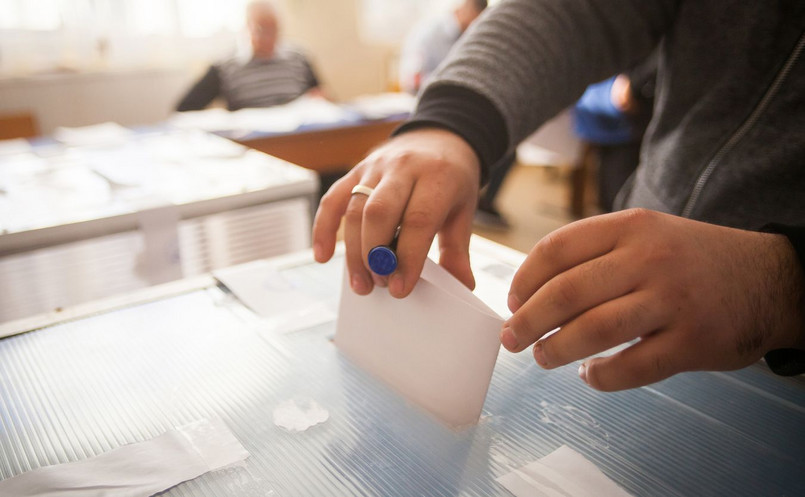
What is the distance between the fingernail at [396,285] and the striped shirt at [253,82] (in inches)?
116

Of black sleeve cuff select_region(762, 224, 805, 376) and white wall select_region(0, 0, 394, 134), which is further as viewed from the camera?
white wall select_region(0, 0, 394, 134)

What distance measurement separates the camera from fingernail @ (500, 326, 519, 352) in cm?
47

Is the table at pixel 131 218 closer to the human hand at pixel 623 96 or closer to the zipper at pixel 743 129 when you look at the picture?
the zipper at pixel 743 129

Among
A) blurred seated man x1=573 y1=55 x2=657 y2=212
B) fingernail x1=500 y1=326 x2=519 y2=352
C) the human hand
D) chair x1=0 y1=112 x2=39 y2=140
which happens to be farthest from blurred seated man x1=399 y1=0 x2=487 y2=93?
fingernail x1=500 y1=326 x2=519 y2=352

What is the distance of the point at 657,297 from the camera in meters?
0.42

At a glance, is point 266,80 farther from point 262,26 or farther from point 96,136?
point 96,136

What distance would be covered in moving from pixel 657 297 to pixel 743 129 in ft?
1.40

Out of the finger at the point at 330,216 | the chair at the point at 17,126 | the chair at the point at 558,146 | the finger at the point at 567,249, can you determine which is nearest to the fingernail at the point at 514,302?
the finger at the point at 567,249

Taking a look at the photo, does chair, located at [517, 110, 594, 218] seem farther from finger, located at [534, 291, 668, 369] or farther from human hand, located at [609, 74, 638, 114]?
finger, located at [534, 291, 668, 369]

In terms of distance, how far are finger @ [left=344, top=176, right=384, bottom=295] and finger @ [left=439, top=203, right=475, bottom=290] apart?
105 mm

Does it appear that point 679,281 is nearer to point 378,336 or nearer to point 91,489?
point 378,336

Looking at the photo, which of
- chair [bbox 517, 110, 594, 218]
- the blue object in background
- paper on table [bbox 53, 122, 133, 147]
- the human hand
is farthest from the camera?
Answer: chair [bbox 517, 110, 594, 218]

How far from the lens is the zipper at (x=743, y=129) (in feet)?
2.25

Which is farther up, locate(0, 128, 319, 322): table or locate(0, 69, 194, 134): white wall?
locate(0, 128, 319, 322): table
